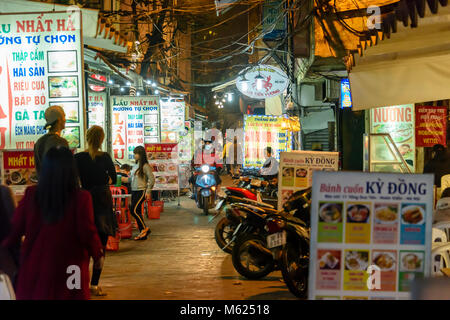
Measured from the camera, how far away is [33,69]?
25.4 ft

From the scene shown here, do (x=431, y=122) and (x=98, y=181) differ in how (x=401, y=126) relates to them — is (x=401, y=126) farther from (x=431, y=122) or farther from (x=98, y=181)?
(x=98, y=181)

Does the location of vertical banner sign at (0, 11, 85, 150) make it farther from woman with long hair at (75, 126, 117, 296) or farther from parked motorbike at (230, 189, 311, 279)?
parked motorbike at (230, 189, 311, 279)

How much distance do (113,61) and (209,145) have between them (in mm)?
5200

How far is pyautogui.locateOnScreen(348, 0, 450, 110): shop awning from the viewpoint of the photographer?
6.59 m

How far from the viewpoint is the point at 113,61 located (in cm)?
1666

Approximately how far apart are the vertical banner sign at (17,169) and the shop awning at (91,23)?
2.53 metres

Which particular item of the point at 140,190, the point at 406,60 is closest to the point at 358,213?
the point at 406,60

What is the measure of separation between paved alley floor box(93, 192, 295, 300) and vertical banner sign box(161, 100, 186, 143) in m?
8.62

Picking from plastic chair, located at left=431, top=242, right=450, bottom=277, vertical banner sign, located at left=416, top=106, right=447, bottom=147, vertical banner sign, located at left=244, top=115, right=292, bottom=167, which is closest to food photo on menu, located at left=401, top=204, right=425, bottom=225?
plastic chair, located at left=431, top=242, right=450, bottom=277

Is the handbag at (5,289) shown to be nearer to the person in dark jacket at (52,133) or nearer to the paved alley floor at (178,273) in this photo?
the person in dark jacket at (52,133)

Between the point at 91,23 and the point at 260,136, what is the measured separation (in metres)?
11.6

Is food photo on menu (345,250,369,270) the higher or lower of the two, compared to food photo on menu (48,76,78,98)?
lower
